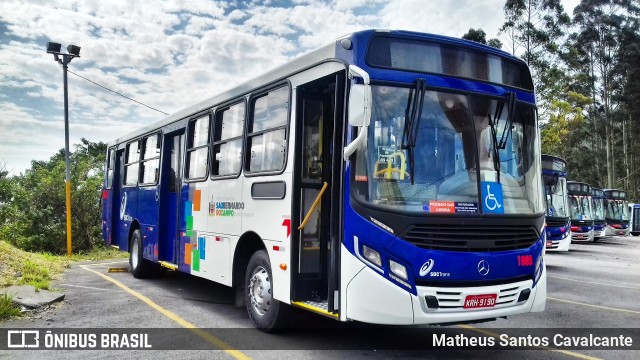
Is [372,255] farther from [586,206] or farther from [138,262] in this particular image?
[586,206]

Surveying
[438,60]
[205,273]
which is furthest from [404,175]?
[205,273]

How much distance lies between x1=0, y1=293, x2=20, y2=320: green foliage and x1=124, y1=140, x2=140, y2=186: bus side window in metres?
4.42

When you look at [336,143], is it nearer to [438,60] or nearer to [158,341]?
[438,60]

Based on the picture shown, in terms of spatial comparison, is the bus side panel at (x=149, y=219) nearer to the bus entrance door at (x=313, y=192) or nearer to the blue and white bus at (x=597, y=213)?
the bus entrance door at (x=313, y=192)

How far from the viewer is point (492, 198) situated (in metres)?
5.44

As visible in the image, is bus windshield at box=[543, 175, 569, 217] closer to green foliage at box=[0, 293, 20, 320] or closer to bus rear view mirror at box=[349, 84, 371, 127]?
bus rear view mirror at box=[349, 84, 371, 127]

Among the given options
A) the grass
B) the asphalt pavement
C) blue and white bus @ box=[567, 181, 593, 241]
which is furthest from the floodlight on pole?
blue and white bus @ box=[567, 181, 593, 241]

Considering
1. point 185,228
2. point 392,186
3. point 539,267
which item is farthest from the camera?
point 185,228

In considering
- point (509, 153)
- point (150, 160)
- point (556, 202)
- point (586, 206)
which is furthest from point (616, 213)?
point (509, 153)

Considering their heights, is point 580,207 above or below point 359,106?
below

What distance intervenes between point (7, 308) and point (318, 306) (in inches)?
185

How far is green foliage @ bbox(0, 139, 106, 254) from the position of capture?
70.1ft

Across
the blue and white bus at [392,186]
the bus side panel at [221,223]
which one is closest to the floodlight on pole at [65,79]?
the bus side panel at [221,223]

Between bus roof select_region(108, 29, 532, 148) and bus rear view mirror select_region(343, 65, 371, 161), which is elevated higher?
bus roof select_region(108, 29, 532, 148)
